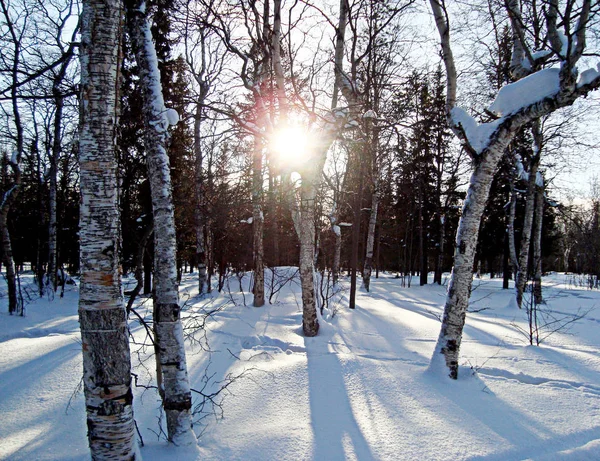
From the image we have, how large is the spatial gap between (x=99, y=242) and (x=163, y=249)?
832mm

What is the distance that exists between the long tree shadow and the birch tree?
1362 mm

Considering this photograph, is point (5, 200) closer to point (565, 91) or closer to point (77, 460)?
point (77, 460)

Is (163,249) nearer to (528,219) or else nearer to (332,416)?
(332,416)

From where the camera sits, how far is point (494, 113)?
14.3ft

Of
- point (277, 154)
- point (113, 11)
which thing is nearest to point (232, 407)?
point (113, 11)

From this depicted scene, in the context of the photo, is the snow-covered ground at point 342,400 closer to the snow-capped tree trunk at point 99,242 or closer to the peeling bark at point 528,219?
the snow-capped tree trunk at point 99,242

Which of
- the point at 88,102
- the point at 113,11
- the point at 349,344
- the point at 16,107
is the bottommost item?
the point at 349,344

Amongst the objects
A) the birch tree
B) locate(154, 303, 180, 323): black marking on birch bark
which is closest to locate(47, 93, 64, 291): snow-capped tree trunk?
locate(154, 303, 180, 323): black marking on birch bark

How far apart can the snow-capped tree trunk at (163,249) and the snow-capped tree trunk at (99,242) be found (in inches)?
27.7

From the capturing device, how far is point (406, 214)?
23125mm

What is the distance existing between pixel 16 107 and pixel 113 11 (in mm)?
10103

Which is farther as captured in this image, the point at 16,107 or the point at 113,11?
the point at 16,107

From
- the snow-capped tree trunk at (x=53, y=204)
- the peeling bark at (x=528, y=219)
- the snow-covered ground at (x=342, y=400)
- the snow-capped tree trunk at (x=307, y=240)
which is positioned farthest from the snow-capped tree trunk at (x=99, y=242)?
the peeling bark at (x=528, y=219)

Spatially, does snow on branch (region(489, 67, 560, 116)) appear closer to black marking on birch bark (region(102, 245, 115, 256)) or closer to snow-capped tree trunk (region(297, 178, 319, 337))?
snow-capped tree trunk (region(297, 178, 319, 337))
